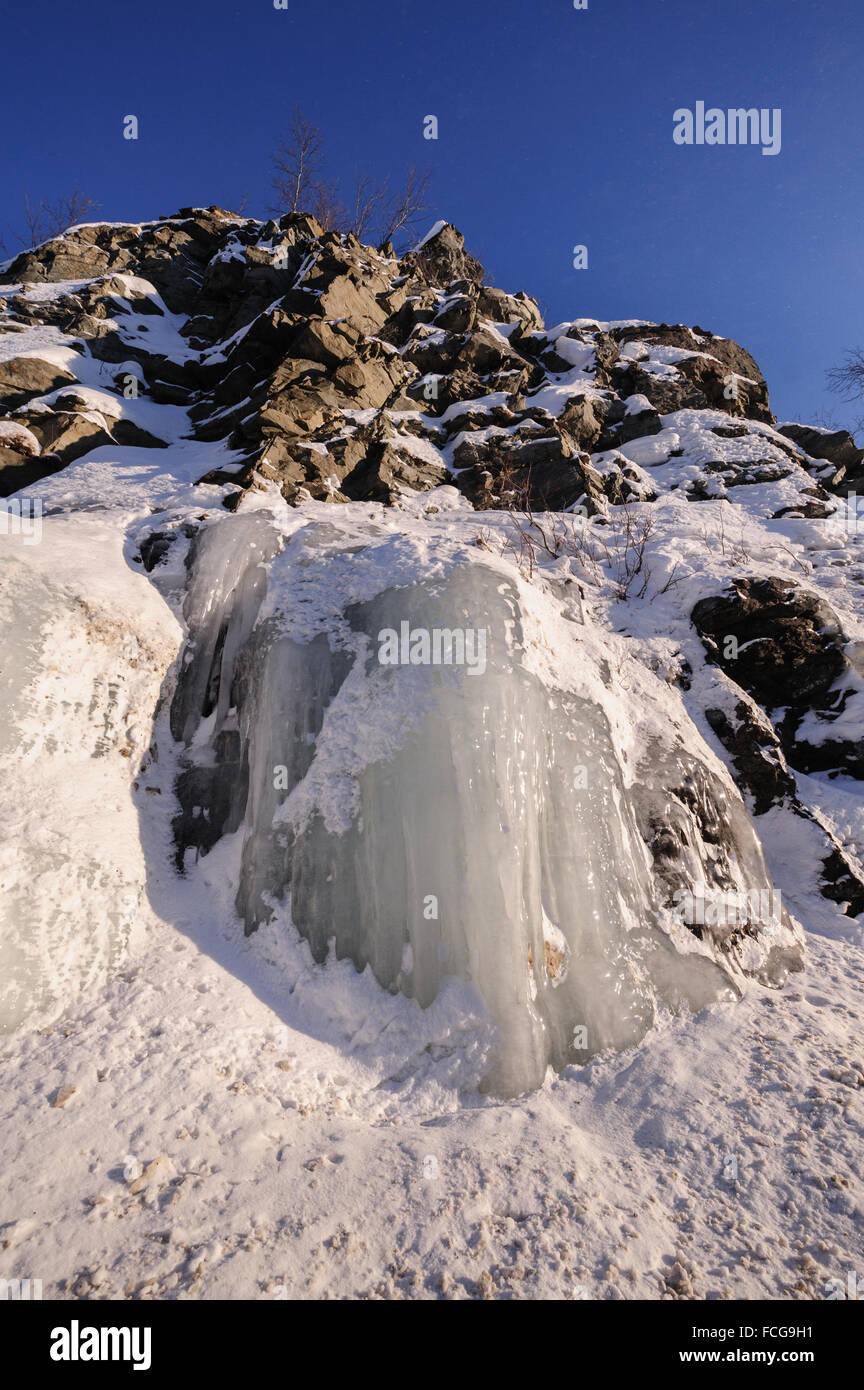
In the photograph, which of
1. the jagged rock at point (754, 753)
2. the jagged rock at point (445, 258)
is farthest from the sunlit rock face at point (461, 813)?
the jagged rock at point (445, 258)

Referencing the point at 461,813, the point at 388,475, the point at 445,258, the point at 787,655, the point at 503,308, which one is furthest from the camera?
the point at 445,258

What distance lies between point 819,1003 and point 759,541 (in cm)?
707

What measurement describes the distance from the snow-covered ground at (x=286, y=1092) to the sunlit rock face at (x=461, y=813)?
0.15 meters

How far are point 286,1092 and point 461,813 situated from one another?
1.44 m

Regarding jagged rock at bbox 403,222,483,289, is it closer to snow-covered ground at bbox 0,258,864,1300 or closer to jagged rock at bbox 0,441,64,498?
jagged rock at bbox 0,441,64,498

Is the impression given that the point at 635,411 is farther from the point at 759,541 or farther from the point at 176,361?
the point at 176,361

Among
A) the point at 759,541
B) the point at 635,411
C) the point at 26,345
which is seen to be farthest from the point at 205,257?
the point at 759,541

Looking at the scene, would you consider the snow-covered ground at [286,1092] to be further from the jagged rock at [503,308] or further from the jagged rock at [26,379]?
the jagged rock at [503,308]

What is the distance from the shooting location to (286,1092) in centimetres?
240

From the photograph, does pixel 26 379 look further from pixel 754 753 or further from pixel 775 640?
pixel 754 753

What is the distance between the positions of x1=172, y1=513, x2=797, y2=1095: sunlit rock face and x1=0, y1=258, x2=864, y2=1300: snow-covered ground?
147 mm

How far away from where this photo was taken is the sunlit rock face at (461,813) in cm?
289

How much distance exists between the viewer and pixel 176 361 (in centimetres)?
1385

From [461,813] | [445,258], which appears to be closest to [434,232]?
[445,258]
